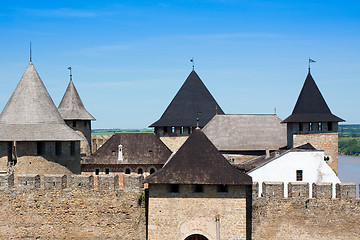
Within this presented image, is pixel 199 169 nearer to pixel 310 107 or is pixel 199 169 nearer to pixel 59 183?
pixel 59 183

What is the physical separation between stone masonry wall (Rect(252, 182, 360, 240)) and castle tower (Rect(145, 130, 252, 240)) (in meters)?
1.49

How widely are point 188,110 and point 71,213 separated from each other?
878 inches

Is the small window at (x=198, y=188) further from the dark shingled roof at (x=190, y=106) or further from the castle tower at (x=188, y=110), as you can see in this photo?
the dark shingled roof at (x=190, y=106)

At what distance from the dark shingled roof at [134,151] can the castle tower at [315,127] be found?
8.74m

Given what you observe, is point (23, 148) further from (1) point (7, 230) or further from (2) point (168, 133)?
(2) point (168, 133)

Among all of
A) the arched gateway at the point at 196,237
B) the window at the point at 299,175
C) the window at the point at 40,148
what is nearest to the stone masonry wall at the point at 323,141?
the window at the point at 299,175

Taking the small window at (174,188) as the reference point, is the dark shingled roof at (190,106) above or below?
above

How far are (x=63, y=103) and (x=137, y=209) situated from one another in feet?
75.5

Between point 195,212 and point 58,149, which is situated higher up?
point 58,149

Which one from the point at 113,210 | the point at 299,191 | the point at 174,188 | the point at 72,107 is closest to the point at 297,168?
the point at 299,191

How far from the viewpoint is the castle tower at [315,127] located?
35719 millimetres

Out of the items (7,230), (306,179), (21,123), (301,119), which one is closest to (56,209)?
(7,230)

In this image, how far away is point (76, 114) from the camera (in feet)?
135

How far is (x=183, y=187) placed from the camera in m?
19.3
